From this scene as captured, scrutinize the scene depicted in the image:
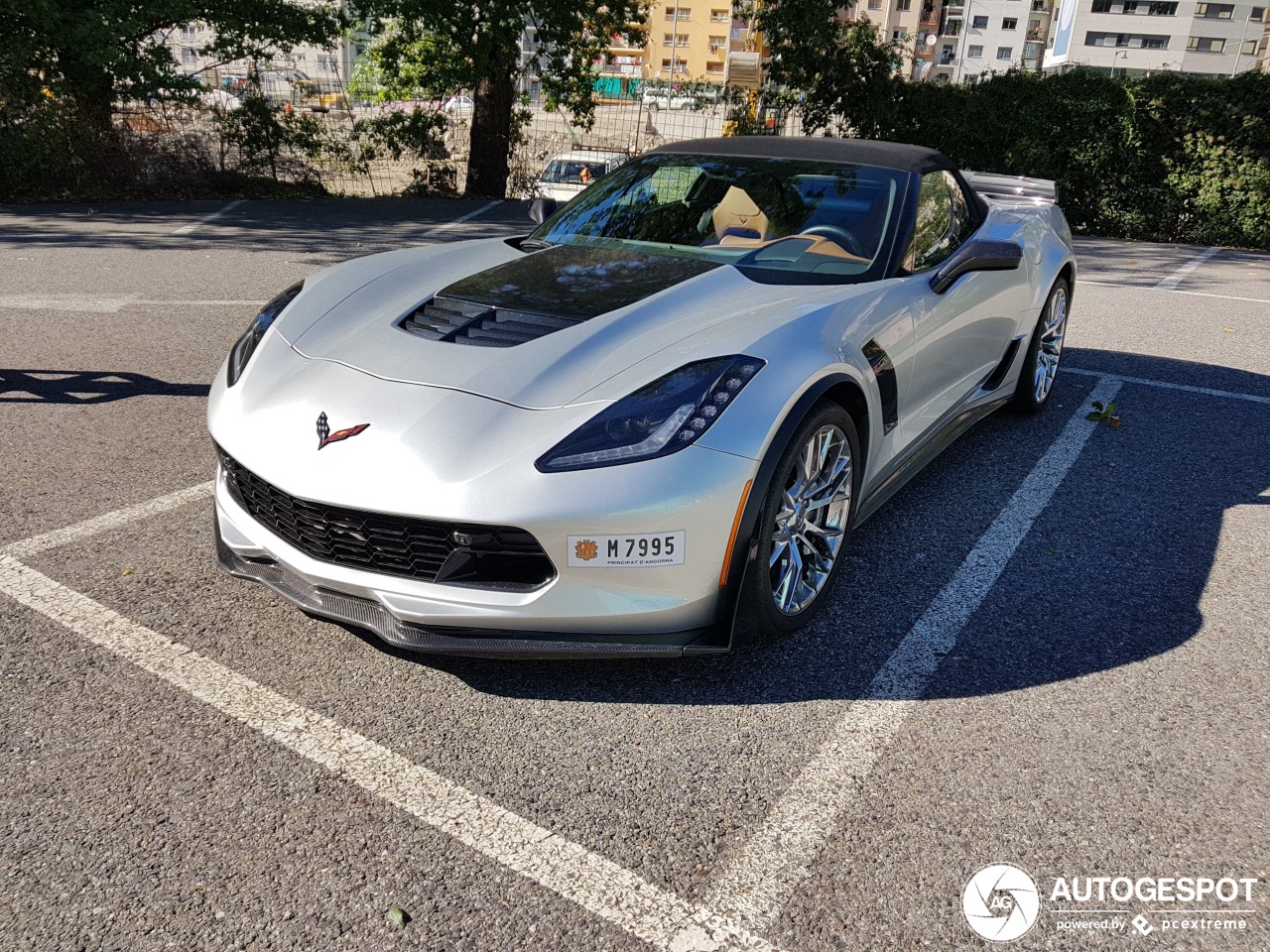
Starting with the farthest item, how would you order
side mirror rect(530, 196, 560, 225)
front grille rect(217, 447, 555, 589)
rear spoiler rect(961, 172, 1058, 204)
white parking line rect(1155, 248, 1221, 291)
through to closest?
white parking line rect(1155, 248, 1221, 291)
rear spoiler rect(961, 172, 1058, 204)
side mirror rect(530, 196, 560, 225)
front grille rect(217, 447, 555, 589)

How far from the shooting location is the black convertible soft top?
4.02 metres

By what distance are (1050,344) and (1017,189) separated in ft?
3.55

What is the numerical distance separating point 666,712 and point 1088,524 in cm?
219

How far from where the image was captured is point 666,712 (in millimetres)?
2648

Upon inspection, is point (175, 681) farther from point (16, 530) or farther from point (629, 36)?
point (629, 36)

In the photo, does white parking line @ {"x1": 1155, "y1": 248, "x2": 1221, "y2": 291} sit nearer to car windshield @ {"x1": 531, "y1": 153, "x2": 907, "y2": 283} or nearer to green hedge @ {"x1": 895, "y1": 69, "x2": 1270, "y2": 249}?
green hedge @ {"x1": 895, "y1": 69, "x2": 1270, "y2": 249}

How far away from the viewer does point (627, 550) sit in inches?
97.0

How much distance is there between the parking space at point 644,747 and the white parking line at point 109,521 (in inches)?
0.8

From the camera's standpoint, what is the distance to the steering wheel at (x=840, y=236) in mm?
3570

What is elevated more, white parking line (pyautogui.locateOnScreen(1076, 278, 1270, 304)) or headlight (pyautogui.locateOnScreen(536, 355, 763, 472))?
headlight (pyautogui.locateOnScreen(536, 355, 763, 472))

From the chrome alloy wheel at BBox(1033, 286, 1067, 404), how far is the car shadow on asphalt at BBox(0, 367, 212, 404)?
425cm

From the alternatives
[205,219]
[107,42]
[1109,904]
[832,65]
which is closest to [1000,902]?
[1109,904]

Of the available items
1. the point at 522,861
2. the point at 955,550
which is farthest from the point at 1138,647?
the point at 522,861

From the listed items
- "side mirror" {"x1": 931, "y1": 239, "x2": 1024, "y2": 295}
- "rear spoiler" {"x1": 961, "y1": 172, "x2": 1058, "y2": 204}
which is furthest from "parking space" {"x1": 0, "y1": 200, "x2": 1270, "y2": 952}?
"rear spoiler" {"x1": 961, "y1": 172, "x2": 1058, "y2": 204}
